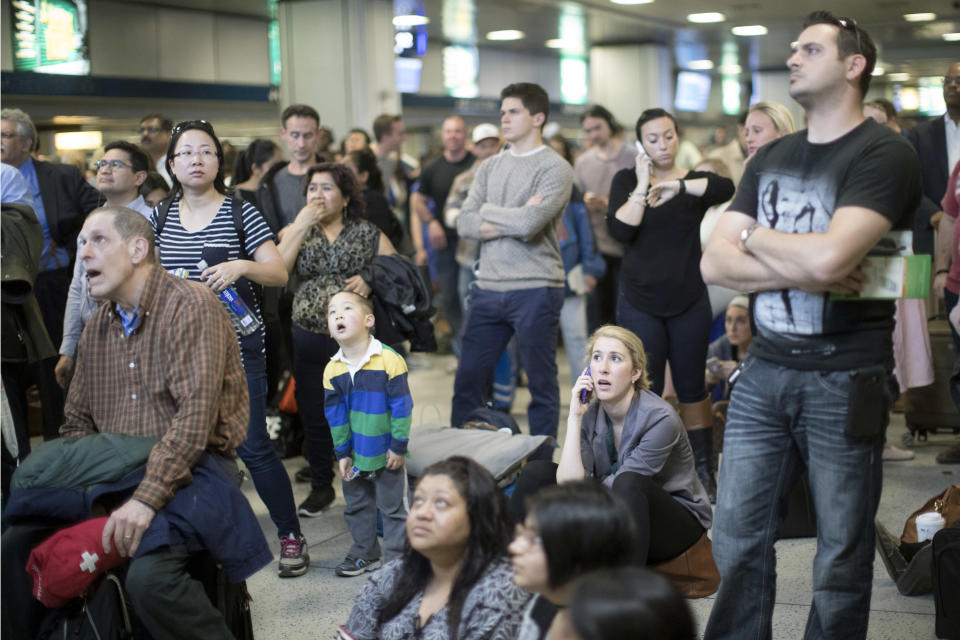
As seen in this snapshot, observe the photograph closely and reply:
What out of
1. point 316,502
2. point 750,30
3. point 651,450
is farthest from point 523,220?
point 750,30

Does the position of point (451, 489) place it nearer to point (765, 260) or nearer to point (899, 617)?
point (765, 260)

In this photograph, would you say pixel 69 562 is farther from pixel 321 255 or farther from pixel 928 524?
pixel 928 524

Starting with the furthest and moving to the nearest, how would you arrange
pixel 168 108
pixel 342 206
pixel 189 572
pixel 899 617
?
pixel 168 108 → pixel 342 206 → pixel 899 617 → pixel 189 572

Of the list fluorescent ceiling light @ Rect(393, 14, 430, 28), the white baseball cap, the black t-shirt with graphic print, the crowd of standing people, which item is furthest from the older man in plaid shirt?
fluorescent ceiling light @ Rect(393, 14, 430, 28)

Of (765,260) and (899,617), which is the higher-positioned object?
(765,260)

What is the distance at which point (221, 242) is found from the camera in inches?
167

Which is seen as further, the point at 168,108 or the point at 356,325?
the point at 168,108

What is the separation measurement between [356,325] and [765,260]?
1947mm

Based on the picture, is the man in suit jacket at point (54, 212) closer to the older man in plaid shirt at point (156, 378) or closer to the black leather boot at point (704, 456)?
the older man in plaid shirt at point (156, 378)

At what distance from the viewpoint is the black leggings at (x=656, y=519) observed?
11.3ft

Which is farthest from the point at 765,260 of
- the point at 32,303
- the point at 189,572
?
the point at 32,303

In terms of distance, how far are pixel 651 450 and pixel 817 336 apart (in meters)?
0.98

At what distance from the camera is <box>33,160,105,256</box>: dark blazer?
6.01 m

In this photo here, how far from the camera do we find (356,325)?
14.3 feet
